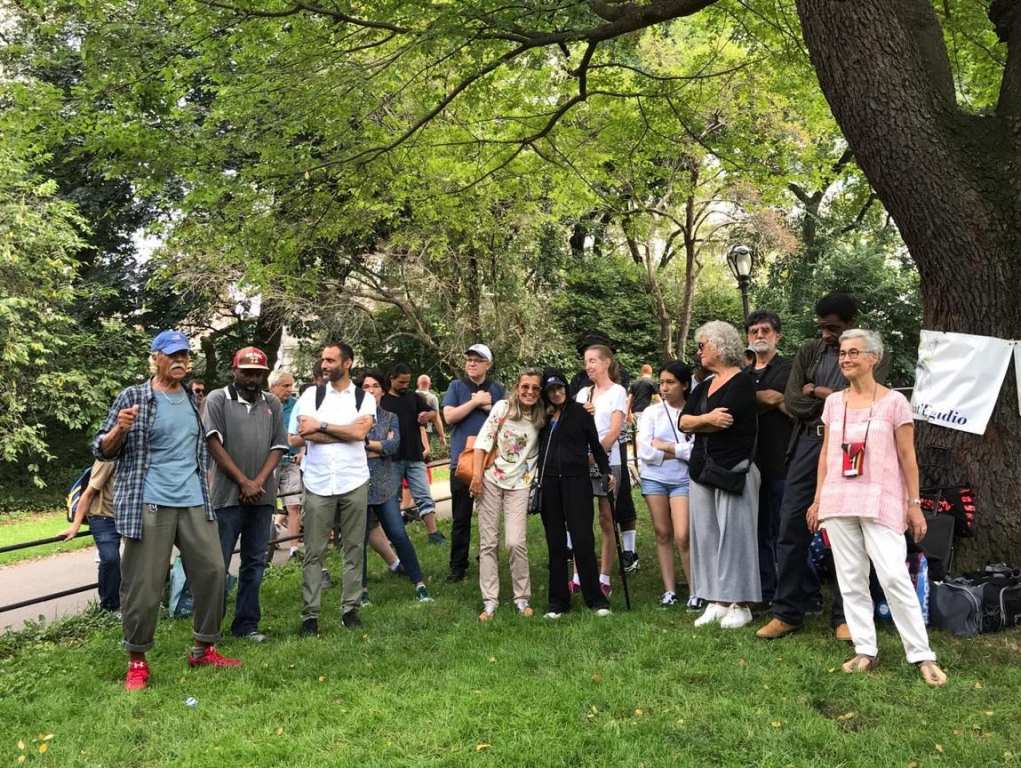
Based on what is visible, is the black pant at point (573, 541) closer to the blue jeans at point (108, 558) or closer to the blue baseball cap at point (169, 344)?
the blue baseball cap at point (169, 344)

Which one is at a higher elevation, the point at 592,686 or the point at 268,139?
the point at 268,139

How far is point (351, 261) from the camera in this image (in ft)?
66.3

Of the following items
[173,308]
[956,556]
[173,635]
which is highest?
[173,308]

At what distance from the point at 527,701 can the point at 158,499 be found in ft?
8.60

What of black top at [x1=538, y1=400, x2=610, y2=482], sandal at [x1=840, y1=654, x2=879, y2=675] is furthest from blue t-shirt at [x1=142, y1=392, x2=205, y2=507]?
sandal at [x1=840, y1=654, x2=879, y2=675]

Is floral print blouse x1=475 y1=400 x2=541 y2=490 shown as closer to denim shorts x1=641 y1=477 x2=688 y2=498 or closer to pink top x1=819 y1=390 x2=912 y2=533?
denim shorts x1=641 y1=477 x2=688 y2=498

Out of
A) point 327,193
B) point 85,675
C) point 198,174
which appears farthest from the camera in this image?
point 327,193

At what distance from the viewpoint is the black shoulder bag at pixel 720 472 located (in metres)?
5.49

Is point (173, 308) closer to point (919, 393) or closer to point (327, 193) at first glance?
point (327, 193)

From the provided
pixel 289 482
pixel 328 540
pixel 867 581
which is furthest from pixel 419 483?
pixel 867 581

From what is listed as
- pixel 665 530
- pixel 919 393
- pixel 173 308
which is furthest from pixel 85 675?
pixel 173 308

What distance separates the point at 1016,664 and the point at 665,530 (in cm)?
253

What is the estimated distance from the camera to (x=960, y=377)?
5523mm

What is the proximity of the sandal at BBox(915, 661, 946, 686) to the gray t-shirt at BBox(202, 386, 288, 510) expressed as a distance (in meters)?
4.52
